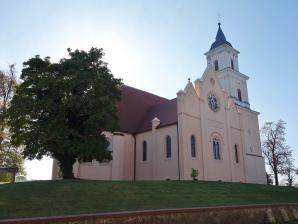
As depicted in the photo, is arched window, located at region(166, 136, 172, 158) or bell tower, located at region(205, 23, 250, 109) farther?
bell tower, located at region(205, 23, 250, 109)

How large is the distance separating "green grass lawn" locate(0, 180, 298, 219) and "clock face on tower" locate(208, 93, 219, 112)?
16.5m

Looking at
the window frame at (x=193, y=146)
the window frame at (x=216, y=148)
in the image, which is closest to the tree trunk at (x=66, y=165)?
the window frame at (x=193, y=146)

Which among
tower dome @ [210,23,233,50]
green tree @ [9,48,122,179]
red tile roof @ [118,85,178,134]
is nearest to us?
green tree @ [9,48,122,179]

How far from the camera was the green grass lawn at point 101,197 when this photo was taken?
12.1 meters

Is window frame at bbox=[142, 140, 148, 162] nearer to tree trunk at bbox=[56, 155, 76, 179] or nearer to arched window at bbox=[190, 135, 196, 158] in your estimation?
arched window at bbox=[190, 135, 196, 158]

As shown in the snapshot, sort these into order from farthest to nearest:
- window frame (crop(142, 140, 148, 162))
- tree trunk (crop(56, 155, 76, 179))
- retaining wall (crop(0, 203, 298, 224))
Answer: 1. window frame (crop(142, 140, 148, 162))
2. tree trunk (crop(56, 155, 76, 179))
3. retaining wall (crop(0, 203, 298, 224))

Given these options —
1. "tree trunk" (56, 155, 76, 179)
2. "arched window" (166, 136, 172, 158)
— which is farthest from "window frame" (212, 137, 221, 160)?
"tree trunk" (56, 155, 76, 179)

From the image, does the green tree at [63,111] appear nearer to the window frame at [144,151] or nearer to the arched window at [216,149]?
the window frame at [144,151]

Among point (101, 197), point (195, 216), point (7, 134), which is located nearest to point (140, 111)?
point (7, 134)

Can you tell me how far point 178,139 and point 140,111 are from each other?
29.5ft

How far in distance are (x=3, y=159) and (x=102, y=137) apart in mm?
17139

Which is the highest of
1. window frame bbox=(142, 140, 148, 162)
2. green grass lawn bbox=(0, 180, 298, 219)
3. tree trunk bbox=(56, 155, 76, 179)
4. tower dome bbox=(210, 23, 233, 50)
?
tower dome bbox=(210, 23, 233, 50)

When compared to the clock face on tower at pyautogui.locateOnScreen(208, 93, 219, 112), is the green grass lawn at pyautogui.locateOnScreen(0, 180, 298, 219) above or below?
below

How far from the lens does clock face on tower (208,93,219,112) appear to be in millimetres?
36750
